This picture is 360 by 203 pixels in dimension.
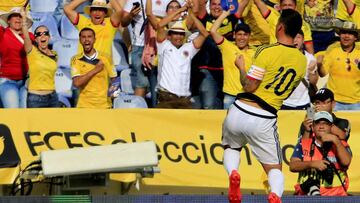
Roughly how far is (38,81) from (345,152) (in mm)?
4010

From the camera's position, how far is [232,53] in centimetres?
1331

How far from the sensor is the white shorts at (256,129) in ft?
31.1

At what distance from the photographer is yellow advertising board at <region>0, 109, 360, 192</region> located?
39.5 feet

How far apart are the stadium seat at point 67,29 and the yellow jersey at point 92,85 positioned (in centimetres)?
150

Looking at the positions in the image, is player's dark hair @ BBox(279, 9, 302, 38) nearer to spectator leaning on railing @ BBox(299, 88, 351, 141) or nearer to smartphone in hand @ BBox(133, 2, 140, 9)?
spectator leaning on railing @ BBox(299, 88, 351, 141)

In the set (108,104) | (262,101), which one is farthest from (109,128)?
(262,101)

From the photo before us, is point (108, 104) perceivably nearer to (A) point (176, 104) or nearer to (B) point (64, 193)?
(A) point (176, 104)

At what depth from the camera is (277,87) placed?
9.52 metres

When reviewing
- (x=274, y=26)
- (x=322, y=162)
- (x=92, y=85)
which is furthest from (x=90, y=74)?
(x=322, y=162)

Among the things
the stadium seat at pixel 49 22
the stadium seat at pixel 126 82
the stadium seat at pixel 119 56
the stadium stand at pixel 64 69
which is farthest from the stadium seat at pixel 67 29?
the stadium seat at pixel 126 82

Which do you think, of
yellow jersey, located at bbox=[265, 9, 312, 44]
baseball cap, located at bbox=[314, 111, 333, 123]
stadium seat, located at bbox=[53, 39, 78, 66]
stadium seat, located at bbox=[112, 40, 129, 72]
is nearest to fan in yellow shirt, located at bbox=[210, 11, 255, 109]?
yellow jersey, located at bbox=[265, 9, 312, 44]

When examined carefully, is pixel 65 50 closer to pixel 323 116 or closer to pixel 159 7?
pixel 159 7

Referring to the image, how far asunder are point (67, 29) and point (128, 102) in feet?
6.92

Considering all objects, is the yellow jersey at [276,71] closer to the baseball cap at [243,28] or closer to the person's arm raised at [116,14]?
the baseball cap at [243,28]
